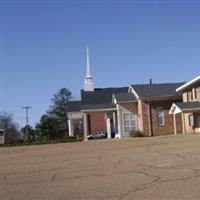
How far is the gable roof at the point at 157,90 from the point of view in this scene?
183ft

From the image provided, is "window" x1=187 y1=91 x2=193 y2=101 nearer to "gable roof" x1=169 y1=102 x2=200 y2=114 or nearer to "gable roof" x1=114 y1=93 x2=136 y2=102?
"gable roof" x1=169 y1=102 x2=200 y2=114

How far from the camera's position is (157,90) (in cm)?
5700

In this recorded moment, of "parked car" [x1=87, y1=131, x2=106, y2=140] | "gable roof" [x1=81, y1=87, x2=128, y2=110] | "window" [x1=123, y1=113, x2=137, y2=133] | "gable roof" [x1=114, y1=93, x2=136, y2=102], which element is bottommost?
"parked car" [x1=87, y1=131, x2=106, y2=140]

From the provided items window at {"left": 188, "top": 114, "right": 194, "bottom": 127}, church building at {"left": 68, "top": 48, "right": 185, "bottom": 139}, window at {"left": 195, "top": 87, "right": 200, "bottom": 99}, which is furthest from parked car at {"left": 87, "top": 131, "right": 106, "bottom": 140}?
window at {"left": 195, "top": 87, "right": 200, "bottom": 99}

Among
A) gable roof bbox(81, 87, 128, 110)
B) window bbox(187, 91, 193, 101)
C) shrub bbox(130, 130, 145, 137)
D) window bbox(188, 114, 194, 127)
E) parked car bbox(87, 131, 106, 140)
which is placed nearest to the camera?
window bbox(188, 114, 194, 127)

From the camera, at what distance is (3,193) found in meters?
12.7

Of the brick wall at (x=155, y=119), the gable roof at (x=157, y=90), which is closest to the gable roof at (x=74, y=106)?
the gable roof at (x=157, y=90)

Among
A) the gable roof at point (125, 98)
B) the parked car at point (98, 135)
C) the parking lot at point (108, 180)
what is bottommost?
the parking lot at point (108, 180)

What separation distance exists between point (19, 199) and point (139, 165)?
582 cm

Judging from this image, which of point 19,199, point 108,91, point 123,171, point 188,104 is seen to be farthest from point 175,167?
point 108,91

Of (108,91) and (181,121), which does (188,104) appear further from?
(108,91)

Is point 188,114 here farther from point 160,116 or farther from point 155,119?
point 155,119

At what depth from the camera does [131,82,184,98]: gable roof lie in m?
55.7

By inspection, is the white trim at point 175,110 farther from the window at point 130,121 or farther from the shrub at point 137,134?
the window at point 130,121
